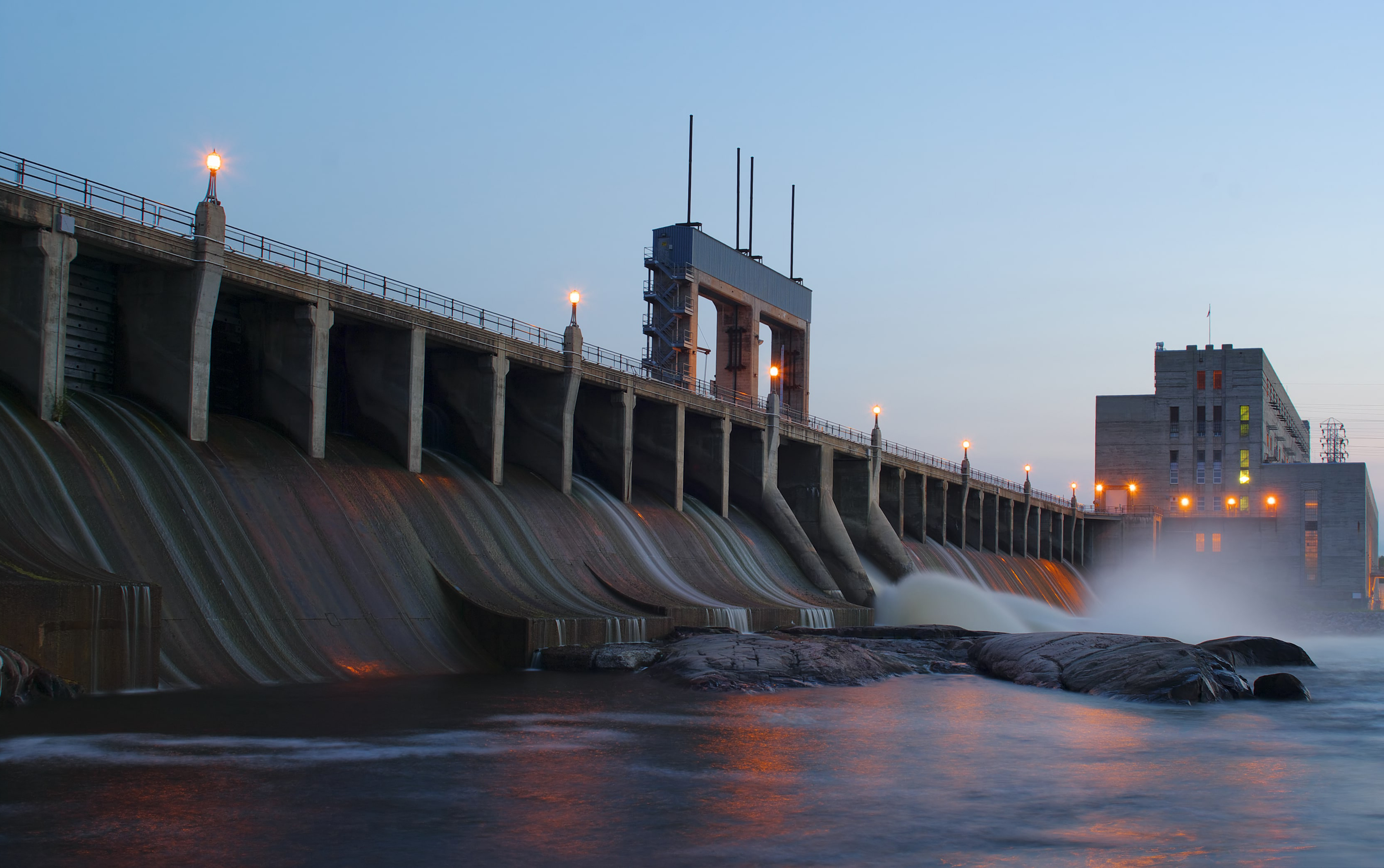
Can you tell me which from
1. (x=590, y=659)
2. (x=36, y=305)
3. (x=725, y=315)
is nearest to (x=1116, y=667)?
(x=590, y=659)

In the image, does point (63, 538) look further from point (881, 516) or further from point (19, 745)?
point (881, 516)

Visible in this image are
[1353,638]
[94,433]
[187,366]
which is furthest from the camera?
[1353,638]

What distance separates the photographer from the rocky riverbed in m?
26.4

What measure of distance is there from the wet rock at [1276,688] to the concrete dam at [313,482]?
→ 47.7 ft

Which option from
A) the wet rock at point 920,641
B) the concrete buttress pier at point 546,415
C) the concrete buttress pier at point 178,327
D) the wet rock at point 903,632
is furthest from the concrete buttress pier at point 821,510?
the concrete buttress pier at point 178,327

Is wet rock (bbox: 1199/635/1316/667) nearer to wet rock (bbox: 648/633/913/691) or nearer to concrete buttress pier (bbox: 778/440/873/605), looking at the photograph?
wet rock (bbox: 648/633/913/691)

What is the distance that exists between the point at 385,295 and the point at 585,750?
20184mm

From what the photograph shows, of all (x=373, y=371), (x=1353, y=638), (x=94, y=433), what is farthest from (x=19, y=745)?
(x=1353, y=638)

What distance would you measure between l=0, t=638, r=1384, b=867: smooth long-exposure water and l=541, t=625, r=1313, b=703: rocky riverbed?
86.1 inches

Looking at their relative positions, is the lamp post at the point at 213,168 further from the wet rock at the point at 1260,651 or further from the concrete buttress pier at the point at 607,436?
the wet rock at the point at 1260,651

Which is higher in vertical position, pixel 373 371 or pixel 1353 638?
pixel 373 371

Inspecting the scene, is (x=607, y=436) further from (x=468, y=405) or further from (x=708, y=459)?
(x=468, y=405)

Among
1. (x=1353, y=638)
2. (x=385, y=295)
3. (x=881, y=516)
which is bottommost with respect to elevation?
(x=1353, y=638)

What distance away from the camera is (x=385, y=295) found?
34.7 m
